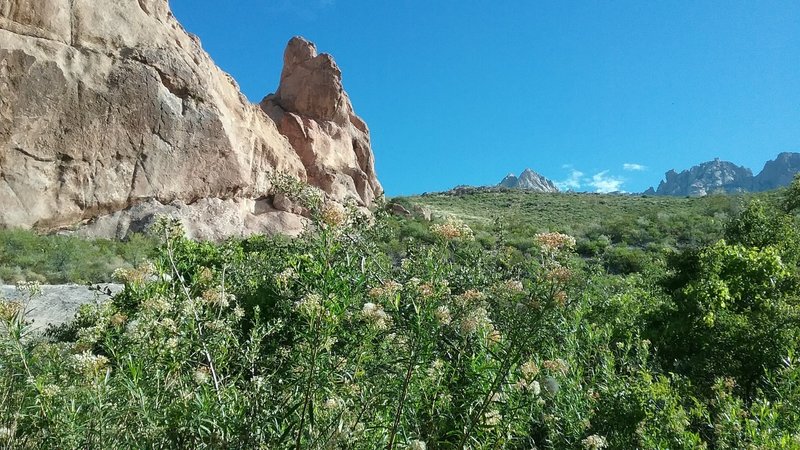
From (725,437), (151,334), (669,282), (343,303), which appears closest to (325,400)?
(343,303)

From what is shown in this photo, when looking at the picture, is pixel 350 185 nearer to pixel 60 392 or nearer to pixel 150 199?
pixel 150 199

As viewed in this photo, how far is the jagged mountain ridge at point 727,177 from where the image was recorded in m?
136

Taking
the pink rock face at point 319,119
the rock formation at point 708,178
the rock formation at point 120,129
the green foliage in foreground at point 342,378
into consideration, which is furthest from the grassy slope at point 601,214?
the rock formation at point 708,178

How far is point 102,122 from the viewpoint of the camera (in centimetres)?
2244

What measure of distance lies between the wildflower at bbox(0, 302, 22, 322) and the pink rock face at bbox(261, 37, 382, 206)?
3123 centimetres

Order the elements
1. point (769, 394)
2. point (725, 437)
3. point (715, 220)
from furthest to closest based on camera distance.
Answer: point (715, 220)
point (769, 394)
point (725, 437)

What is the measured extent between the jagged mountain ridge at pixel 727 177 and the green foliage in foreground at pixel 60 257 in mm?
135958

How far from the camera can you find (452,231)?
2.87 m

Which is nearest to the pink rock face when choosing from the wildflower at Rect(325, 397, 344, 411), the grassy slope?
the grassy slope

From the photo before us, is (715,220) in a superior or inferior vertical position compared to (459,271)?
superior

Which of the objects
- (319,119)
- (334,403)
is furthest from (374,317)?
(319,119)

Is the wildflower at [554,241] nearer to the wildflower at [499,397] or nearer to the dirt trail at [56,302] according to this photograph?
the wildflower at [499,397]

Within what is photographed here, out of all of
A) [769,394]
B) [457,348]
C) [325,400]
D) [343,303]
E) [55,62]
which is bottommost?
[769,394]

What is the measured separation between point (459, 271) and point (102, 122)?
74.3 ft
